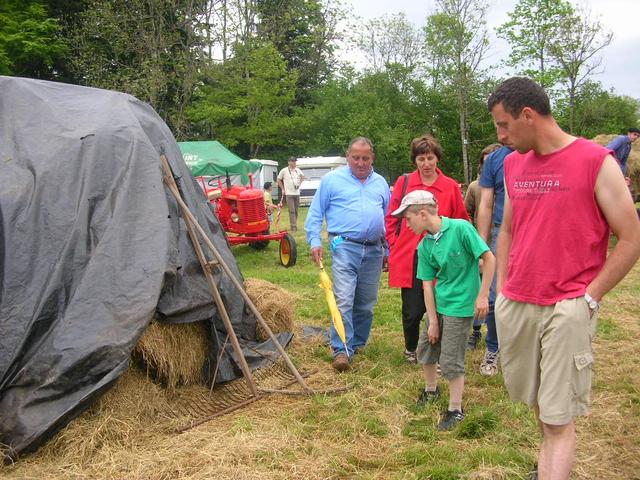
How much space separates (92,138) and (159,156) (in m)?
0.47

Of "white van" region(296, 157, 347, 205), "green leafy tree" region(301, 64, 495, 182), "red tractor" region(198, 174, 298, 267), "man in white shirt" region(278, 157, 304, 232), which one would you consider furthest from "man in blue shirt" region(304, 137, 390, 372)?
"green leafy tree" region(301, 64, 495, 182)

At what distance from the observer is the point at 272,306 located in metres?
5.50

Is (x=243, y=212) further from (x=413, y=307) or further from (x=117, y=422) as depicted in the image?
(x=117, y=422)

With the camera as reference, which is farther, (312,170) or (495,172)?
(312,170)

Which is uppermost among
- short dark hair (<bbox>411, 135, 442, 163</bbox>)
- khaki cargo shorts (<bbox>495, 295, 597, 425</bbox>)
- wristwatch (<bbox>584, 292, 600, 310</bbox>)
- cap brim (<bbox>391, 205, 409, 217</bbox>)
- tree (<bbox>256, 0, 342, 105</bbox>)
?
tree (<bbox>256, 0, 342, 105</bbox>)

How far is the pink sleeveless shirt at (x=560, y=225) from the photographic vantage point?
243cm

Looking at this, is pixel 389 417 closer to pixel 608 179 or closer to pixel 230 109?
pixel 608 179

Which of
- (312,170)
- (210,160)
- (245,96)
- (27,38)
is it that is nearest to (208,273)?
(210,160)

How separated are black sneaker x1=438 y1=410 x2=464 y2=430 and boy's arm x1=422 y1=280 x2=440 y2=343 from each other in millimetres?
460

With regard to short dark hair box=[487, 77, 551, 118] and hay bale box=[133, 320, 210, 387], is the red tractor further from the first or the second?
short dark hair box=[487, 77, 551, 118]

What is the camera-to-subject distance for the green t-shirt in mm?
3760

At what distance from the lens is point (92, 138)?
13.9ft

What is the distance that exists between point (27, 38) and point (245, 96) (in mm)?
8465

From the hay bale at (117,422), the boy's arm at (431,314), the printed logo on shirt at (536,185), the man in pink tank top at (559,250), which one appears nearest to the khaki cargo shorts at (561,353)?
the man in pink tank top at (559,250)
